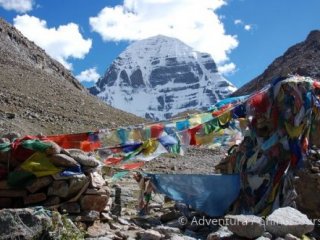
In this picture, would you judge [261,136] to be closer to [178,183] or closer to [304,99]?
[304,99]

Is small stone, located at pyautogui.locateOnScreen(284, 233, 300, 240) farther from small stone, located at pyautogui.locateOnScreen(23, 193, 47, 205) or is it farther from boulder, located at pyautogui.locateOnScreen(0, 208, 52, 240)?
small stone, located at pyautogui.locateOnScreen(23, 193, 47, 205)

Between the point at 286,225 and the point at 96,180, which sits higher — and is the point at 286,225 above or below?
below

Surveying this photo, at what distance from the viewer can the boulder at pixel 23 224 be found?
255 inches

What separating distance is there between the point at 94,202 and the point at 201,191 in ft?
10.7

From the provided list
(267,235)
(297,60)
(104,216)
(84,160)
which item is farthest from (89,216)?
(297,60)

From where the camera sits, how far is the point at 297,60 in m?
Answer: 82.1

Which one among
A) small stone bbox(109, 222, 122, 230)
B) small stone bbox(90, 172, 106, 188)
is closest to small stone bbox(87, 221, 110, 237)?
small stone bbox(109, 222, 122, 230)

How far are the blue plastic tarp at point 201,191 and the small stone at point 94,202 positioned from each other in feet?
9.19

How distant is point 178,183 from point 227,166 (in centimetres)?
266

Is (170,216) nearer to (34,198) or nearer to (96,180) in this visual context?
(96,180)

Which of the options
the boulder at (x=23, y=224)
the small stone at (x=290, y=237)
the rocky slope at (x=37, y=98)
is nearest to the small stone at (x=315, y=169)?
the small stone at (x=290, y=237)

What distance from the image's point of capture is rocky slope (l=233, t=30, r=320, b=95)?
74062 millimetres

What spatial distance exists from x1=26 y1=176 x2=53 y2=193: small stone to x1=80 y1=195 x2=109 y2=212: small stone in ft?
2.04

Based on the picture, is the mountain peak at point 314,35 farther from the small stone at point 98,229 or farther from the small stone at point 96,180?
the small stone at point 98,229
